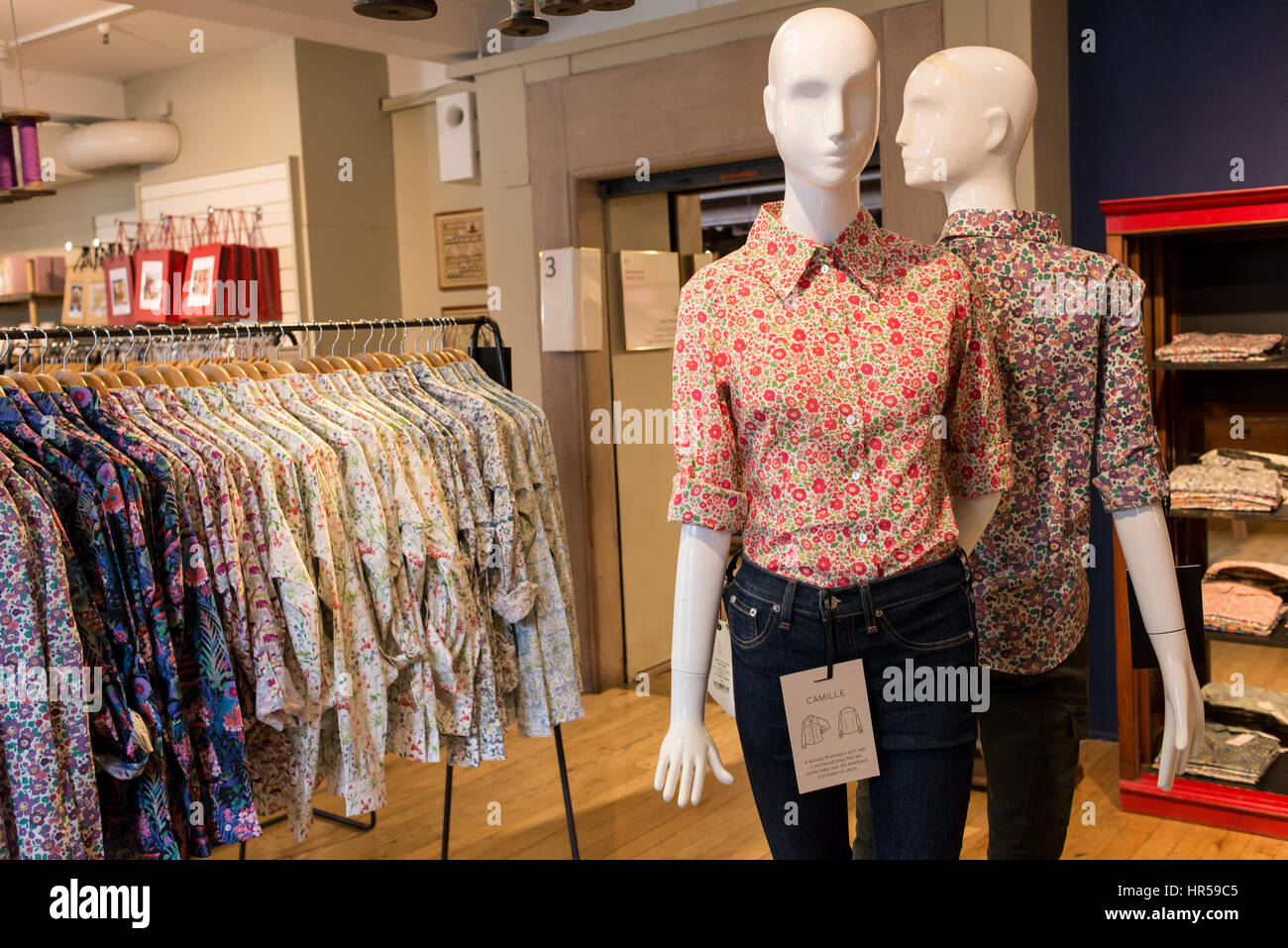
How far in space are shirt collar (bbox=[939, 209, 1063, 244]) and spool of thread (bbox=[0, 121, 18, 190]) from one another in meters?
5.34

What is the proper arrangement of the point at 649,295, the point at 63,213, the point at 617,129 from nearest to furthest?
the point at 617,129, the point at 649,295, the point at 63,213

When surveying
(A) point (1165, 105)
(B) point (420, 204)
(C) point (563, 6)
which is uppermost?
(B) point (420, 204)

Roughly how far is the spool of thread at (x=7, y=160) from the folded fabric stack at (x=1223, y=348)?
5.29 meters

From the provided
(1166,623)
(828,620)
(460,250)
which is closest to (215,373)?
(828,620)

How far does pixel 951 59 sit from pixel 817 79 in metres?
0.57

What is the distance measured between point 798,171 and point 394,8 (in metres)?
1.52

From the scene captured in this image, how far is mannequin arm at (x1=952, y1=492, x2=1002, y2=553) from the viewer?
153 cm

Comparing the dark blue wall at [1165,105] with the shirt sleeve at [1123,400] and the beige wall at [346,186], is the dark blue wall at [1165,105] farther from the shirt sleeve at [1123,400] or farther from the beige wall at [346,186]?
the beige wall at [346,186]

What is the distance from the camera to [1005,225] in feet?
5.83

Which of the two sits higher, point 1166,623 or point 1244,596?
point 1166,623

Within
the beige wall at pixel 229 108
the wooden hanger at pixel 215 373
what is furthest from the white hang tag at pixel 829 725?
the beige wall at pixel 229 108

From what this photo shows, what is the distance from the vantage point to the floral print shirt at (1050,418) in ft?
5.56

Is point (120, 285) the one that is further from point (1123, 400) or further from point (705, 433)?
point (1123, 400)
